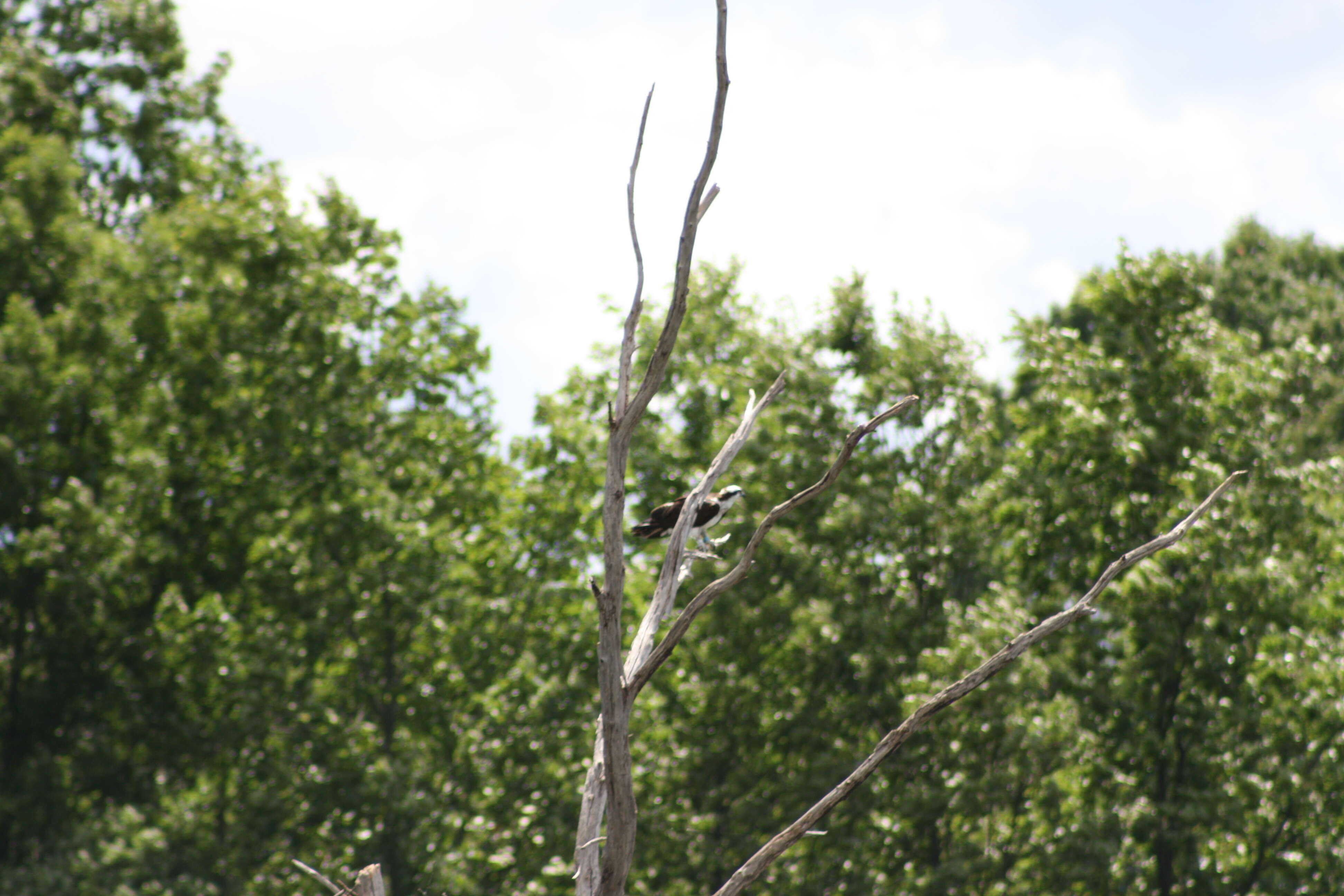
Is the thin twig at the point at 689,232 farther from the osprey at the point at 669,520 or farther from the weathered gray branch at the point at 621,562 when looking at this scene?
the osprey at the point at 669,520

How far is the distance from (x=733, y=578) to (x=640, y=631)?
36cm

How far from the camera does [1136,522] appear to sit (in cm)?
1531

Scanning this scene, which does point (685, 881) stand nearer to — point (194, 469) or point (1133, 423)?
point (1133, 423)

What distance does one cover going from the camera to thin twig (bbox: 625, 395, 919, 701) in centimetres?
333

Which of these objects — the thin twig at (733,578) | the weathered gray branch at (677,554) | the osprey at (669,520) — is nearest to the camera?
the thin twig at (733,578)

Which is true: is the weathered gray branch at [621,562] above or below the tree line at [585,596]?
below

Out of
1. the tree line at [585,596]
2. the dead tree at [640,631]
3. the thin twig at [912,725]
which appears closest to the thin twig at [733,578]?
the dead tree at [640,631]

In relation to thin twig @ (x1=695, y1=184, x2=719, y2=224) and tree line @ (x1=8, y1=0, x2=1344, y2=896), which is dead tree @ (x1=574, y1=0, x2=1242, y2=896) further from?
tree line @ (x1=8, y1=0, x2=1344, y2=896)

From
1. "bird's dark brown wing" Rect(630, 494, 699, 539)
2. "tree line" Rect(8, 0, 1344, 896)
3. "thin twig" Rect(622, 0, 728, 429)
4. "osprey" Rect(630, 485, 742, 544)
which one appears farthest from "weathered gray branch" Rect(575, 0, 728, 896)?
Result: "tree line" Rect(8, 0, 1344, 896)

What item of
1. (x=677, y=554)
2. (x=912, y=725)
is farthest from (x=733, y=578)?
(x=912, y=725)

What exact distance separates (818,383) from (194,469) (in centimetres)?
1017

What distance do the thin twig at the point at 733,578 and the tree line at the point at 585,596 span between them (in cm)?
1180

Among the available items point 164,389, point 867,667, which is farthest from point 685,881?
point 164,389

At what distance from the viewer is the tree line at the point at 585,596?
14.7 meters
